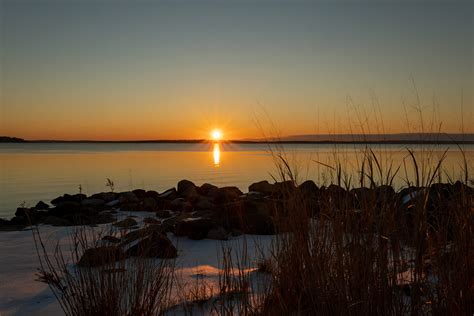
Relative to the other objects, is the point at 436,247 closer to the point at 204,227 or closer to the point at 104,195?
the point at 204,227

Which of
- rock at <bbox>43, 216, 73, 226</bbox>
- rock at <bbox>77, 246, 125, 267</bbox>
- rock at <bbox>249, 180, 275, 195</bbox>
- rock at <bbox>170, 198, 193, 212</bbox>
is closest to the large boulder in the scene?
rock at <bbox>170, 198, 193, 212</bbox>

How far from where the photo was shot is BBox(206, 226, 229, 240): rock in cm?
618

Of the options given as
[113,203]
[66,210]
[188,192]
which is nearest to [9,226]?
→ [66,210]

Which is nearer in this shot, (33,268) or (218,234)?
(33,268)

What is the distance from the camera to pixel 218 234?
6.23 m

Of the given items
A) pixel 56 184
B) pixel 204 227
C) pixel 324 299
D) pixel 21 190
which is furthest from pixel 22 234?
pixel 56 184

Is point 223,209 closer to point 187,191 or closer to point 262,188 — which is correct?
point 187,191

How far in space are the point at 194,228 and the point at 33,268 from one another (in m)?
2.25

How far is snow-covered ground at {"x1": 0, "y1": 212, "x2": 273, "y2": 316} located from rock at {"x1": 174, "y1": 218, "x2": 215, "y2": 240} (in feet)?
0.32

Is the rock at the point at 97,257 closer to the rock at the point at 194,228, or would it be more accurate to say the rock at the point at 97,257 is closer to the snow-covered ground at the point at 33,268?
the snow-covered ground at the point at 33,268

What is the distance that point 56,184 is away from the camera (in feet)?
55.5

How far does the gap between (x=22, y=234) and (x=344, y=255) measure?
6618 millimetres

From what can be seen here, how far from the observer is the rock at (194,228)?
6.32 m

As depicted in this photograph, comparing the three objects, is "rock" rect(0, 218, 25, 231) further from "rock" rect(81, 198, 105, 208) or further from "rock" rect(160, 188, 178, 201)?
"rock" rect(160, 188, 178, 201)
